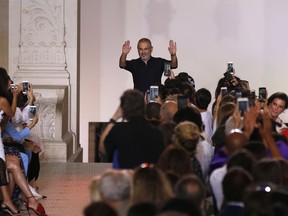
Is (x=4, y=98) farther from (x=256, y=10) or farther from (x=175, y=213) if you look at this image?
(x=256, y=10)

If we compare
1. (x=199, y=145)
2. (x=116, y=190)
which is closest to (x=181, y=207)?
(x=116, y=190)

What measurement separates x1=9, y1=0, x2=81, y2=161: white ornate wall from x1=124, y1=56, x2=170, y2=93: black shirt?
2566 mm

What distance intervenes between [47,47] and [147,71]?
3.11 meters

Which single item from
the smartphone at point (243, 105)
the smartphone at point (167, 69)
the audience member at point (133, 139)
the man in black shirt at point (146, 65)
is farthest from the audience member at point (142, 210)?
the man in black shirt at point (146, 65)

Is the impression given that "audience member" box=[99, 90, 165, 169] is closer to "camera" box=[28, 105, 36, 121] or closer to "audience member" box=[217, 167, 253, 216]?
"audience member" box=[217, 167, 253, 216]

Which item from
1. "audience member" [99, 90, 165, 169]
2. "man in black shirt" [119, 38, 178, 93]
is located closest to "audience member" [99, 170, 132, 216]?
"audience member" [99, 90, 165, 169]

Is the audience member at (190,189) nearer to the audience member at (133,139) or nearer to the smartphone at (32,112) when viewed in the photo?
the audience member at (133,139)

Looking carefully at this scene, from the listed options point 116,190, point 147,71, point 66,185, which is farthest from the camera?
point 147,71

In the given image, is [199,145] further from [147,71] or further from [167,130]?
[147,71]

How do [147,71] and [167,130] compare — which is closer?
[167,130]

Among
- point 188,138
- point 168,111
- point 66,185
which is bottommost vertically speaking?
point 66,185

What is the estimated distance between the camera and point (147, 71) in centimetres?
1291

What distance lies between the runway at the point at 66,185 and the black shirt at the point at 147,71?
4.61 ft

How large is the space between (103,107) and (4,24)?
9.13 feet
